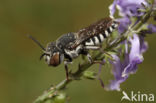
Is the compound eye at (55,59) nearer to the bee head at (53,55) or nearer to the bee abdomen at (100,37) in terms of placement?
the bee head at (53,55)

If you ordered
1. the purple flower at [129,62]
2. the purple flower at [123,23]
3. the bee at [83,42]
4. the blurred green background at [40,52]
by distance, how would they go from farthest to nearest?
the blurred green background at [40,52], the purple flower at [123,23], the bee at [83,42], the purple flower at [129,62]

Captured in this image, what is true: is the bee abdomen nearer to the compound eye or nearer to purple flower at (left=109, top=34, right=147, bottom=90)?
purple flower at (left=109, top=34, right=147, bottom=90)

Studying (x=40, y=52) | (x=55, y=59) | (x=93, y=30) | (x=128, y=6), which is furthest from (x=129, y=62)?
(x=40, y=52)

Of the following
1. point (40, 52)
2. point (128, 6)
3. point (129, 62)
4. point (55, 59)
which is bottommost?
point (129, 62)

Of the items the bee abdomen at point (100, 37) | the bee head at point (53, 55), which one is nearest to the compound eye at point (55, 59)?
the bee head at point (53, 55)

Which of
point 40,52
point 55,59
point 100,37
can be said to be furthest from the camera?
point 40,52

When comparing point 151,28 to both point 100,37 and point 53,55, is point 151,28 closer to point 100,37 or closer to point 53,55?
point 100,37
